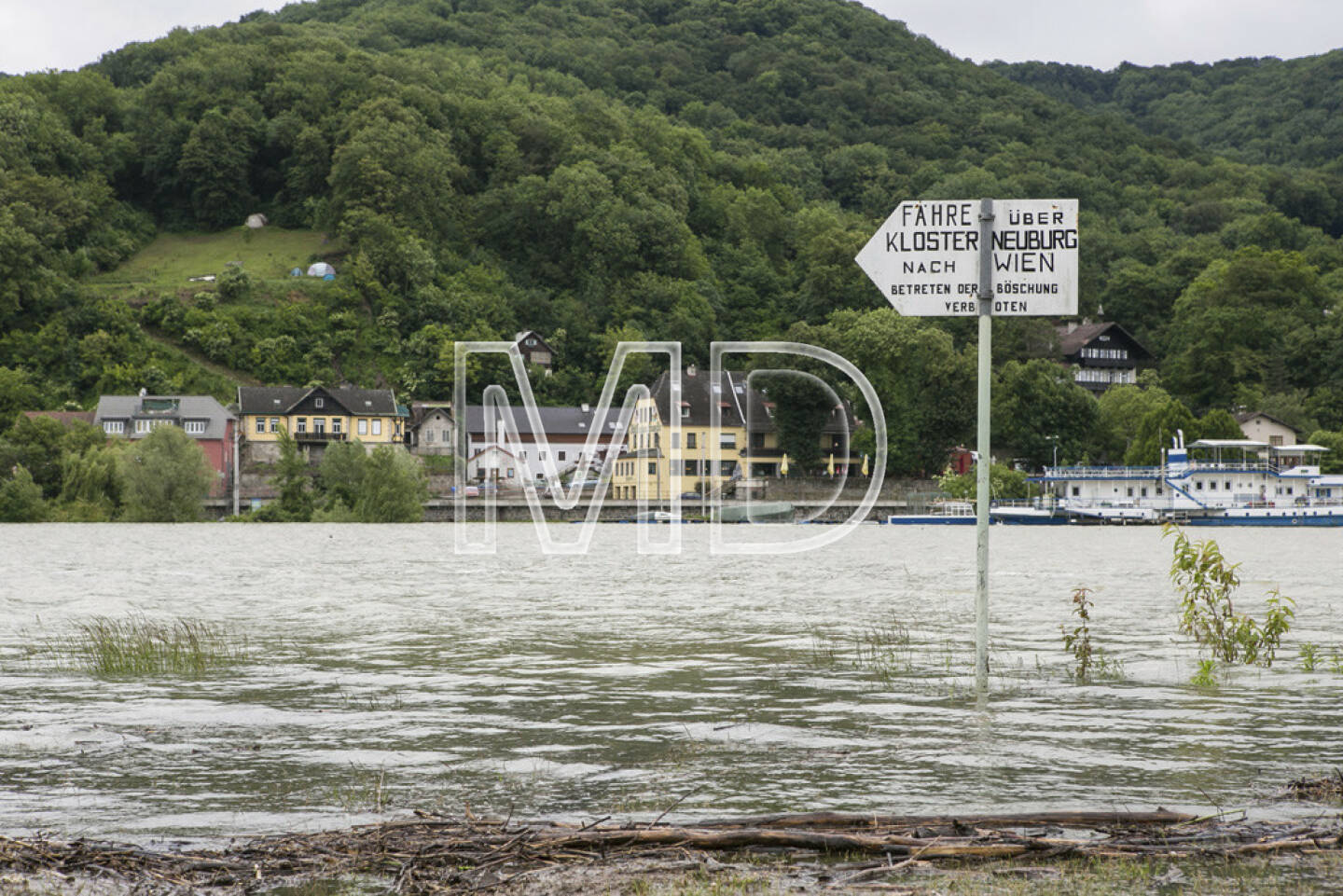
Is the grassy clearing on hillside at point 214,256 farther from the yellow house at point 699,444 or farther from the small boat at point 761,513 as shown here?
the small boat at point 761,513

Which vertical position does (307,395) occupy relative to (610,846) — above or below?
above

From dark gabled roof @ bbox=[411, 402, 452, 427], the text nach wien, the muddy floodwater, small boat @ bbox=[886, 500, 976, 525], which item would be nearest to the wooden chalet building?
small boat @ bbox=[886, 500, 976, 525]

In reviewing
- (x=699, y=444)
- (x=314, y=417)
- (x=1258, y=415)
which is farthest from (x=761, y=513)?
(x=1258, y=415)

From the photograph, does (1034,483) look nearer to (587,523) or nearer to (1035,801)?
(587,523)

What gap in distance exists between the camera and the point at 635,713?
13930 millimetres

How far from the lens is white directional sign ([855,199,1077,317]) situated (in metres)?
12.6

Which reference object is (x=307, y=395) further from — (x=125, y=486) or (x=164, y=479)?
(x=164, y=479)

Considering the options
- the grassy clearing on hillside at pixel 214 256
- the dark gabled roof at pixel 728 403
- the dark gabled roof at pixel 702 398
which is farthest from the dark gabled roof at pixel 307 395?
the grassy clearing on hillside at pixel 214 256

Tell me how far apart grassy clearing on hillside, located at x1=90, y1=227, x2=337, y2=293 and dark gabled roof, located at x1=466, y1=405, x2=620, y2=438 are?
42658 mm

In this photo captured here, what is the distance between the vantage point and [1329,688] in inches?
604

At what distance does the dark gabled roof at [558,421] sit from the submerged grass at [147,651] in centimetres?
11821

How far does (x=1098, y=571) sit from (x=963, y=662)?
28.6 metres

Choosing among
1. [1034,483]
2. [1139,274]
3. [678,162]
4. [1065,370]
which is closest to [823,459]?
[1034,483]

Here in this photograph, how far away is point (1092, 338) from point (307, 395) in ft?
292
